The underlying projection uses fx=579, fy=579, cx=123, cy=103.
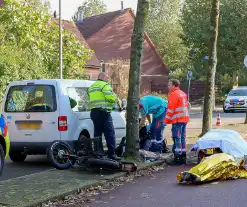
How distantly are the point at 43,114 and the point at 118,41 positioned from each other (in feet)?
128

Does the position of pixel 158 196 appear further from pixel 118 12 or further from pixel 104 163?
pixel 118 12

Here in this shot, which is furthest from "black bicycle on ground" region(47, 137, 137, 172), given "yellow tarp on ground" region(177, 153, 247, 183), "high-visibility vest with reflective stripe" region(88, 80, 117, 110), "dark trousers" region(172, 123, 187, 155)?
"dark trousers" region(172, 123, 187, 155)

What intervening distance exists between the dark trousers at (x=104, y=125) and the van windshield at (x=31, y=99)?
1.04 meters

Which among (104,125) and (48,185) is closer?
(48,185)

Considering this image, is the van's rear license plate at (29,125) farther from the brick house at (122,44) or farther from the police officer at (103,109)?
the brick house at (122,44)

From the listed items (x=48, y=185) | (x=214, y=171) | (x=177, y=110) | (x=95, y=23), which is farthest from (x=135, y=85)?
(x=95, y=23)

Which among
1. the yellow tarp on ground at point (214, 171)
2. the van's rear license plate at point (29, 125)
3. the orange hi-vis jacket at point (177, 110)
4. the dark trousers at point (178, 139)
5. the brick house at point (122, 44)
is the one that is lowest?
the yellow tarp on ground at point (214, 171)

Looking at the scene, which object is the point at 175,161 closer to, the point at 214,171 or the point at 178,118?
the point at 178,118

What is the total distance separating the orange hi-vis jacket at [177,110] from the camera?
1184 centimetres

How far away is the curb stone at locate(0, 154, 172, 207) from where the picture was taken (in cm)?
770

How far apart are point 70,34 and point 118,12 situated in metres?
20.0

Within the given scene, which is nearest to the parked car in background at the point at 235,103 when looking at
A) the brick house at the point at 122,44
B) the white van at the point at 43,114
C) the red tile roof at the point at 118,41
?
the brick house at the point at 122,44

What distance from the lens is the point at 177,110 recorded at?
38.9 ft

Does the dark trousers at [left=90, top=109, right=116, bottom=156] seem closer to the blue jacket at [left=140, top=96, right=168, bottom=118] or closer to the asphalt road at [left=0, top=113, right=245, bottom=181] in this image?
the asphalt road at [left=0, top=113, right=245, bottom=181]
